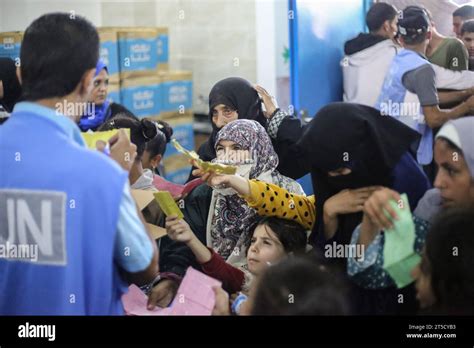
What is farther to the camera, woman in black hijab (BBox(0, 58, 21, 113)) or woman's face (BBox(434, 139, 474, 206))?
woman in black hijab (BBox(0, 58, 21, 113))

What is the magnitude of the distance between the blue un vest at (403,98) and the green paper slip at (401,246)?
0.15 metres

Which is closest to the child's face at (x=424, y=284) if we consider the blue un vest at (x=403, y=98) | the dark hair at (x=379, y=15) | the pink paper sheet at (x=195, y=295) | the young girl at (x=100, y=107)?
the blue un vest at (x=403, y=98)

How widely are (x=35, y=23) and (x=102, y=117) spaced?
32 cm

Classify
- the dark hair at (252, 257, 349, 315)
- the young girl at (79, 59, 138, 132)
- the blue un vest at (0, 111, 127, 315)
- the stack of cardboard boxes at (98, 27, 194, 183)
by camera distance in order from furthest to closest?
the stack of cardboard boxes at (98, 27, 194, 183), the young girl at (79, 59, 138, 132), the blue un vest at (0, 111, 127, 315), the dark hair at (252, 257, 349, 315)

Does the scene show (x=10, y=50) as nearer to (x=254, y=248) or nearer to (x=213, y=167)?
(x=213, y=167)

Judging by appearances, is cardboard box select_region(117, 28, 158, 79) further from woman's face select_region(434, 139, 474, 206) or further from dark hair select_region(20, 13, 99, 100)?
woman's face select_region(434, 139, 474, 206)

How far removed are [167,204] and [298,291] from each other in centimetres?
58

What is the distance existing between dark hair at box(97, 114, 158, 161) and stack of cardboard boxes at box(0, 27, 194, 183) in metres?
0.04

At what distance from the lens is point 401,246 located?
194 cm

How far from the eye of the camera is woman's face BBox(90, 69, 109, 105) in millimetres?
1991

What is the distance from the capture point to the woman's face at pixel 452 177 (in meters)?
1.89

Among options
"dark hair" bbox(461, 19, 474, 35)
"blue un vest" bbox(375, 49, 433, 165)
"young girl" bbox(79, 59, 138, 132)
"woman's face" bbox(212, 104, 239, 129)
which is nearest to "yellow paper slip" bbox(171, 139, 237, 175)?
"woman's face" bbox(212, 104, 239, 129)

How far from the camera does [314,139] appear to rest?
192cm

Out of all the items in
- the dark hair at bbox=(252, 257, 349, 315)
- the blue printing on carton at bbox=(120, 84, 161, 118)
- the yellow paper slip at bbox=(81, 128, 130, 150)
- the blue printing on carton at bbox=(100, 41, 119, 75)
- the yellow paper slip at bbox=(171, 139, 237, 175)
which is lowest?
the dark hair at bbox=(252, 257, 349, 315)
